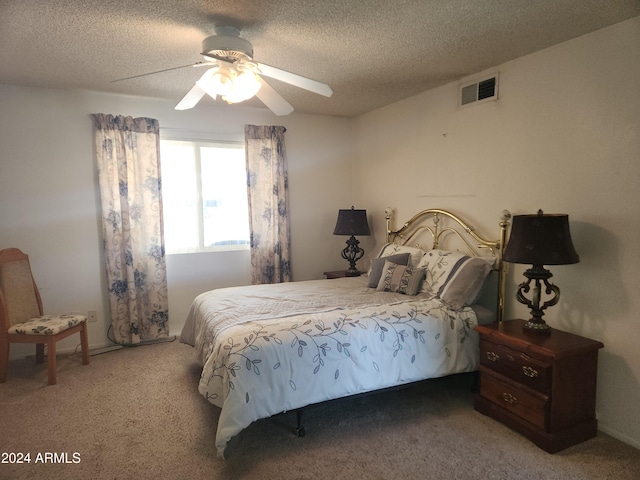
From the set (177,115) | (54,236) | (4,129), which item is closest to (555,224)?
(177,115)

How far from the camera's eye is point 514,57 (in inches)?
113

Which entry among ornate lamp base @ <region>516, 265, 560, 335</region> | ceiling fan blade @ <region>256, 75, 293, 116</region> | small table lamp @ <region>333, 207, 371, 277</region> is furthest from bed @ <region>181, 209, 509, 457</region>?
ceiling fan blade @ <region>256, 75, 293, 116</region>

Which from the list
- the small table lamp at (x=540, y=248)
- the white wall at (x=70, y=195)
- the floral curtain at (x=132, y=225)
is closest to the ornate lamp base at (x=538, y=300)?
→ the small table lamp at (x=540, y=248)

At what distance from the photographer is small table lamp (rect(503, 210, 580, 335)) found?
89.7 inches

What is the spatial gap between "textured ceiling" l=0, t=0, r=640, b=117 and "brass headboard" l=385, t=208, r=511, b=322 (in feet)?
4.03

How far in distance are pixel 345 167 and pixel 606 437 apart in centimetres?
372

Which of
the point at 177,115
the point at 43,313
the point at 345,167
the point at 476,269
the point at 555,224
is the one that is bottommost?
the point at 43,313

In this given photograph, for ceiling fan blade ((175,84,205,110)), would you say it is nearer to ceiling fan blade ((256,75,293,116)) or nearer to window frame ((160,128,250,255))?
ceiling fan blade ((256,75,293,116))

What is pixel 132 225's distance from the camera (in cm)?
390

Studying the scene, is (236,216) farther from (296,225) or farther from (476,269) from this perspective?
(476,269)

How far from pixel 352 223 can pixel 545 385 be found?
2.58 m

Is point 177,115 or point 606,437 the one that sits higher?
A: point 177,115

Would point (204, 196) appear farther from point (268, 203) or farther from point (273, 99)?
point (273, 99)

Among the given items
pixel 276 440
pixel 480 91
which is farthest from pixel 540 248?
pixel 276 440
